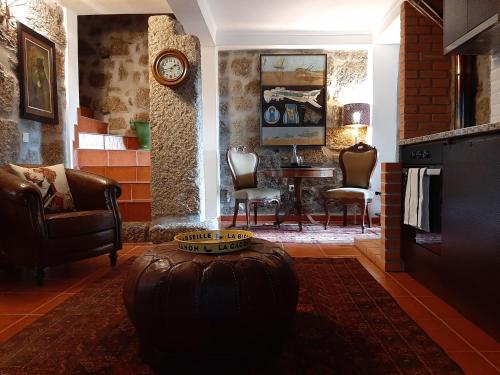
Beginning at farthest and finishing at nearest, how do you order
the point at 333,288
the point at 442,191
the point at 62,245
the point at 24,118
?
1. the point at 24,118
2. the point at 62,245
3. the point at 333,288
4. the point at 442,191

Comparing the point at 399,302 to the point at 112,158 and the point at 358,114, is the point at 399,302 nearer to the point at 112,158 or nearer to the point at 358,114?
the point at 358,114

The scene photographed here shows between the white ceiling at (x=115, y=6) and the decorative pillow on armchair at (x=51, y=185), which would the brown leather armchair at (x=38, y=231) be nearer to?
the decorative pillow on armchair at (x=51, y=185)

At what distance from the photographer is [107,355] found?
1.62 meters

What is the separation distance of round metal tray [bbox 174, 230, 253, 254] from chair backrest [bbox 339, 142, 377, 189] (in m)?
3.79

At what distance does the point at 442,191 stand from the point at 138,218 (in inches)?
139

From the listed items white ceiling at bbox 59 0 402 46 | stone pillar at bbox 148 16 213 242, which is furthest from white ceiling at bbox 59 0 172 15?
stone pillar at bbox 148 16 213 242

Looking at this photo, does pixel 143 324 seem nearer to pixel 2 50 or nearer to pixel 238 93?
pixel 2 50

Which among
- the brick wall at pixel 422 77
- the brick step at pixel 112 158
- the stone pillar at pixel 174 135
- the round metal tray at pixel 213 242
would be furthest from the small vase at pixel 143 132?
the round metal tray at pixel 213 242

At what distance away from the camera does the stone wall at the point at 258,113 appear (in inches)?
227

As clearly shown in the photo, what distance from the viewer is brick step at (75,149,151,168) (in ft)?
16.6

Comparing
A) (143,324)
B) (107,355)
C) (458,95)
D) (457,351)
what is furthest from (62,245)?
(458,95)

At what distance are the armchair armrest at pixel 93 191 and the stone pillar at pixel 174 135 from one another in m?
0.88

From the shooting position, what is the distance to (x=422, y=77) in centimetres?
328

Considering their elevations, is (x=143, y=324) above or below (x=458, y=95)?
below
